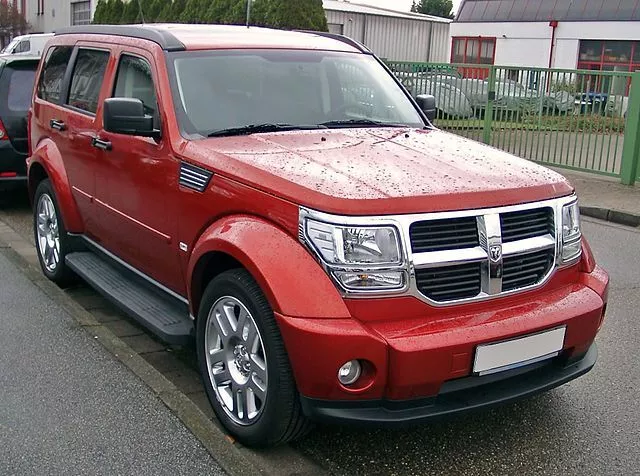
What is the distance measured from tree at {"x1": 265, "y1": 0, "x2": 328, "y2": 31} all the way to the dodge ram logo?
60.9 ft

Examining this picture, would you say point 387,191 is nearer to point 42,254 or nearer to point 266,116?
point 266,116

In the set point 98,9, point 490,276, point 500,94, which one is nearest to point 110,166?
point 490,276

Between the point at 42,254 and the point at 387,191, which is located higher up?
the point at 387,191

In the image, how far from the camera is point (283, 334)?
318 cm

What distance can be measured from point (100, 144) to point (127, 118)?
0.86 meters

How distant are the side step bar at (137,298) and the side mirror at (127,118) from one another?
944 mm

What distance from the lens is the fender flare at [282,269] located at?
3.12 meters

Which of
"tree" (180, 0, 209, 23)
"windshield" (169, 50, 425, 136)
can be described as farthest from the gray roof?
"windshield" (169, 50, 425, 136)

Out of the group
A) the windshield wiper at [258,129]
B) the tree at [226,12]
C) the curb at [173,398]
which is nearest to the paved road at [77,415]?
the curb at [173,398]

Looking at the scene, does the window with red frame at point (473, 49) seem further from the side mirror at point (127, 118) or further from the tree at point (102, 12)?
the side mirror at point (127, 118)

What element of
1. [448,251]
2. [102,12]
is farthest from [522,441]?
[102,12]

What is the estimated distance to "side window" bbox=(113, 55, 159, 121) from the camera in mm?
4520

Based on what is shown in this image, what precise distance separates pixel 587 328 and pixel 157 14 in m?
24.8

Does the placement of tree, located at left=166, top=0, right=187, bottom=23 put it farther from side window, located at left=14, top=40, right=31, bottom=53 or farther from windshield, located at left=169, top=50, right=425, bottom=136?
windshield, located at left=169, top=50, right=425, bottom=136
